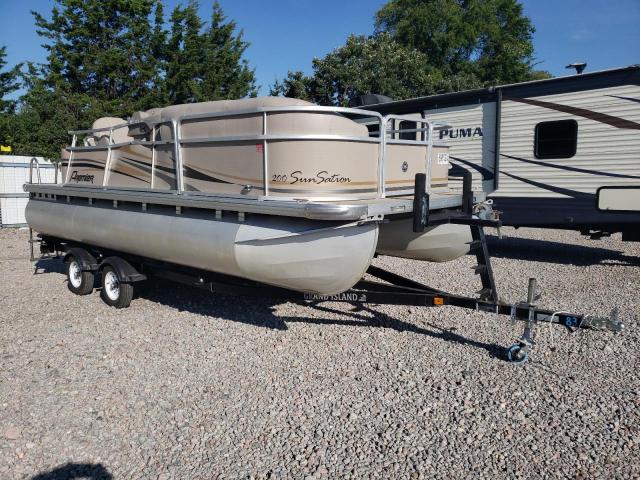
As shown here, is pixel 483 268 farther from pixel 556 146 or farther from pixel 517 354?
pixel 556 146

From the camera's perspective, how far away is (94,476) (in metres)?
2.99

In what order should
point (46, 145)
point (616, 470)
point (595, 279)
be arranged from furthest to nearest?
point (46, 145)
point (595, 279)
point (616, 470)

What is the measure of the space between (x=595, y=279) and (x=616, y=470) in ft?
17.7

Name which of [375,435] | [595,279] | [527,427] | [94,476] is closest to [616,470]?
[527,427]

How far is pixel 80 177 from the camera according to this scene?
282 inches

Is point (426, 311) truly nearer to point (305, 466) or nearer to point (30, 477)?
point (305, 466)

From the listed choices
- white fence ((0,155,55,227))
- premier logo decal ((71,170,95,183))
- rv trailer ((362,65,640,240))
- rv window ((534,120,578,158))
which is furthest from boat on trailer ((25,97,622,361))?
white fence ((0,155,55,227))

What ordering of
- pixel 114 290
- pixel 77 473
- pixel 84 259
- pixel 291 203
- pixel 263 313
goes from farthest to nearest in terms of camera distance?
1. pixel 84 259
2. pixel 114 290
3. pixel 263 313
4. pixel 291 203
5. pixel 77 473

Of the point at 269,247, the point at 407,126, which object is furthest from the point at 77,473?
the point at 407,126

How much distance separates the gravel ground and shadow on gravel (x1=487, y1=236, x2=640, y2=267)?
9.66ft

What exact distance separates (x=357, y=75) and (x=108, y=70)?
34.4ft

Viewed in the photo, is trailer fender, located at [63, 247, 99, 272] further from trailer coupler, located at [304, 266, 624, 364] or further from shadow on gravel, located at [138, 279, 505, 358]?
trailer coupler, located at [304, 266, 624, 364]

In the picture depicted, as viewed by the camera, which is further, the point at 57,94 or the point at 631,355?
the point at 57,94

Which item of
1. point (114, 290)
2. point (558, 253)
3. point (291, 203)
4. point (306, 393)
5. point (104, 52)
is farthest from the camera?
point (104, 52)
